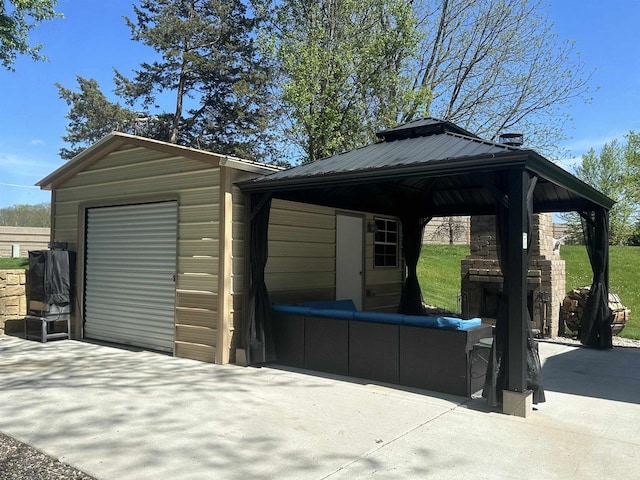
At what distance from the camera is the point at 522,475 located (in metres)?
3.01

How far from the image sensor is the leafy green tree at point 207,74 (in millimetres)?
17391

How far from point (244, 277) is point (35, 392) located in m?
2.50

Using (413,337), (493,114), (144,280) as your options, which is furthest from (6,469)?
(493,114)

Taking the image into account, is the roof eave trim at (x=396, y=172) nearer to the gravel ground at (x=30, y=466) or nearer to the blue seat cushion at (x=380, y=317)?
the blue seat cushion at (x=380, y=317)

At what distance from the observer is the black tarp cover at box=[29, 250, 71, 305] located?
7477 mm

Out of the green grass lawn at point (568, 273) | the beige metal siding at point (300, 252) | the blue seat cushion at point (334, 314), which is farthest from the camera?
the green grass lawn at point (568, 273)

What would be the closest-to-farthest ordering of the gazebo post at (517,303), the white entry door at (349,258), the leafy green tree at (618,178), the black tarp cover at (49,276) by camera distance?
the gazebo post at (517,303) → the black tarp cover at (49,276) → the white entry door at (349,258) → the leafy green tree at (618,178)

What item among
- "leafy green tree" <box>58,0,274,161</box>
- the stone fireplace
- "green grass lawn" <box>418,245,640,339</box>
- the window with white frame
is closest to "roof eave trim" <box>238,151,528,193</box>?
the window with white frame

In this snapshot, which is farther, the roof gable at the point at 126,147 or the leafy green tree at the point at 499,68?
the leafy green tree at the point at 499,68

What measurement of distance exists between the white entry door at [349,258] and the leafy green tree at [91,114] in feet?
41.0

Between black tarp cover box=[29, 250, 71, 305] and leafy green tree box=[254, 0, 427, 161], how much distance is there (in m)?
5.72

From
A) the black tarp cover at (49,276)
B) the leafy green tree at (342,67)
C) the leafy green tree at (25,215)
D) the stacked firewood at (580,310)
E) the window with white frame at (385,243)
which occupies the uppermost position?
the leafy green tree at (342,67)

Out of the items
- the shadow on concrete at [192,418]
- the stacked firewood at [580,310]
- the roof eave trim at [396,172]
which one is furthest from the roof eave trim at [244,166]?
the stacked firewood at [580,310]

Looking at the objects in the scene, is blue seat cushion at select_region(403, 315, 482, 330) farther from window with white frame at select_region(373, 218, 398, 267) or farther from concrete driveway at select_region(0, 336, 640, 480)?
window with white frame at select_region(373, 218, 398, 267)
